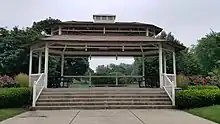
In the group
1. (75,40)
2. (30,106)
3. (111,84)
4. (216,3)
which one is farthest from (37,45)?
(216,3)

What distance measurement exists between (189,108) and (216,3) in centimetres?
706

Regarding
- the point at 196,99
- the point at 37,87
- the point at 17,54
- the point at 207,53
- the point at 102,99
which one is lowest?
the point at 102,99

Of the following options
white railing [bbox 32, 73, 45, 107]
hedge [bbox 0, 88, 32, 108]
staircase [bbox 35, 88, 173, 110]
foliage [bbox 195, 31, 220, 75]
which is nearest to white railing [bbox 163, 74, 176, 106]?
staircase [bbox 35, 88, 173, 110]

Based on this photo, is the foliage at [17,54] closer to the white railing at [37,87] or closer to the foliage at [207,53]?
the white railing at [37,87]

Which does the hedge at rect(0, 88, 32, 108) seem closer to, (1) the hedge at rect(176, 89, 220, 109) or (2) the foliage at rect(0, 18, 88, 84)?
(1) the hedge at rect(176, 89, 220, 109)

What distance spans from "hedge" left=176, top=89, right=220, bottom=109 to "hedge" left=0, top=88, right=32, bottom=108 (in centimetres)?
741

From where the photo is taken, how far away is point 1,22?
1369 inches

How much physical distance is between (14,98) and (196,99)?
8.53 metres

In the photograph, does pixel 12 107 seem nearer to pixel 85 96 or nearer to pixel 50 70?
pixel 85 96

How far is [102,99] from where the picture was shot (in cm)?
1428

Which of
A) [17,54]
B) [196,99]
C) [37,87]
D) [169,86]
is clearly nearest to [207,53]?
[17,54]

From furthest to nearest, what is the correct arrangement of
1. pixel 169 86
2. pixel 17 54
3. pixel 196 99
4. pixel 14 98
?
pixel 17 54
pixel 169 86
pixel 14 98
pixel 196 99

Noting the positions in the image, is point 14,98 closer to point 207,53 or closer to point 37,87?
point 37,87

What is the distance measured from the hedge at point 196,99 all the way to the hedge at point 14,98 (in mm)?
7412
